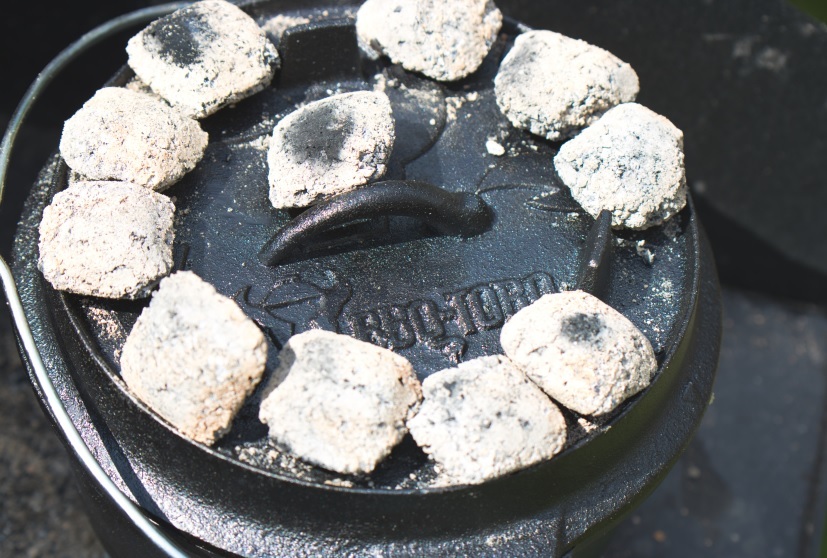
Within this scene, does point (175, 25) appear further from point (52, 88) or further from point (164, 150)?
point (52, 88)

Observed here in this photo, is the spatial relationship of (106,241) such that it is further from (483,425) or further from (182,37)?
(483,425)

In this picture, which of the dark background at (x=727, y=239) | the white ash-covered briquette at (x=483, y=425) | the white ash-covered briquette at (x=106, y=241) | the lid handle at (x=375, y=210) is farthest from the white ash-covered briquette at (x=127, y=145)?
the dark background at (x=727, y=239)

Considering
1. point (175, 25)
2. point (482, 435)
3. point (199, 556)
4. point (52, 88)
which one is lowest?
point (52, 88)

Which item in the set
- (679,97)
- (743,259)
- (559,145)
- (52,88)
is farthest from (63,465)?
(743,259)

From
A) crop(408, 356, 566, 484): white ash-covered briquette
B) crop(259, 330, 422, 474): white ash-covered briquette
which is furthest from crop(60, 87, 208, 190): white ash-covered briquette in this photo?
crop(408, 356, 566, 484): white ash-covered briquette

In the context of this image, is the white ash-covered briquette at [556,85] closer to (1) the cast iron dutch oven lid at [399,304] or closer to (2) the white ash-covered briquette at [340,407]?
(1) the cast iron dutch oven lid at [399,304]
